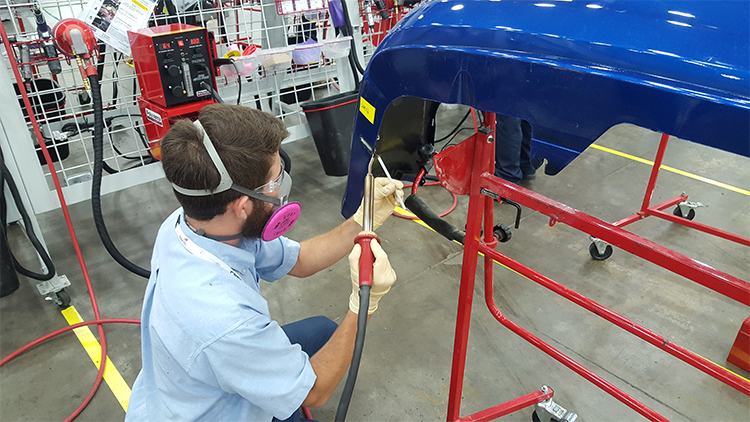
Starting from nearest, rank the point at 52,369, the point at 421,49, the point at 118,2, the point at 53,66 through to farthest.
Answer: the point at 421,49 → the point at 52,369 → the point at 53,66 → the point at 118,2

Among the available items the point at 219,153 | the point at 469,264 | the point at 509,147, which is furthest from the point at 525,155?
Result: the point at 219,153

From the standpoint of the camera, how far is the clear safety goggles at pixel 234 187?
3.43ft

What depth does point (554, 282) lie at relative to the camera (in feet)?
4.59

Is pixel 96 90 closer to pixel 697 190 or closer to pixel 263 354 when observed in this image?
pixel 263 354

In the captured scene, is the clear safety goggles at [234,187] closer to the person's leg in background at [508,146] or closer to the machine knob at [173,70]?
the machine knob at [173,70]

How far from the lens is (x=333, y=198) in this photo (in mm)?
3498

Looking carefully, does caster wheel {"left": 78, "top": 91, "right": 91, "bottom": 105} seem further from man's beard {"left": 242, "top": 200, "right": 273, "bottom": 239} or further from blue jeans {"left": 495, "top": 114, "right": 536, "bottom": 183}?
man's beard {"left": 242, "top": 200, "right": 273, "bottom": 239}

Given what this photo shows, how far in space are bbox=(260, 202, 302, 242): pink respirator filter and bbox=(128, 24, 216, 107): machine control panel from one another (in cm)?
174

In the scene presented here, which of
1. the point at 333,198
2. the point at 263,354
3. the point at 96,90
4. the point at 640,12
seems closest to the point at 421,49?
the point at 640,12

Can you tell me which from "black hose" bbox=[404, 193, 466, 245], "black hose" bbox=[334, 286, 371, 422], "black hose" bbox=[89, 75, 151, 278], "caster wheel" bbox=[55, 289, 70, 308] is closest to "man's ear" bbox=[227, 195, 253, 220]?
"black hose" bbox=[334, 286, 371, 422]

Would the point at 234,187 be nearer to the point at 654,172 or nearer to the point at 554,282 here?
the point at 554,282

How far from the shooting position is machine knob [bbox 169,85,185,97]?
2.57 m

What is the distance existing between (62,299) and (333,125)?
2021 mm

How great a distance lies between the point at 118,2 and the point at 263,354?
2473 millimetres
